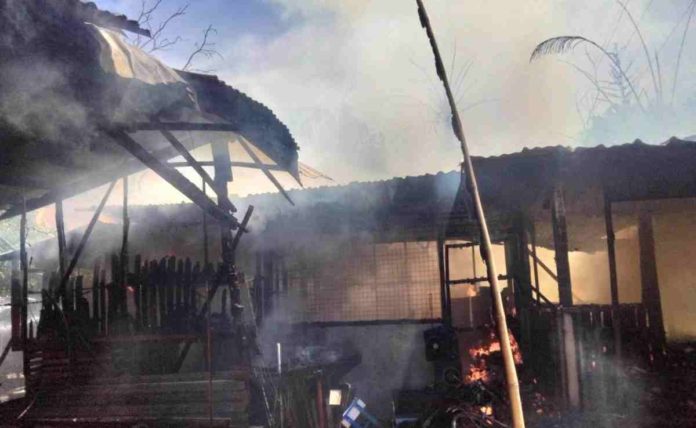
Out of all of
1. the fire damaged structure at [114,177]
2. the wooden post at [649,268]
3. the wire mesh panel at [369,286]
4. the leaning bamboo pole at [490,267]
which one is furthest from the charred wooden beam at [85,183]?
the wooden post at [649,268]

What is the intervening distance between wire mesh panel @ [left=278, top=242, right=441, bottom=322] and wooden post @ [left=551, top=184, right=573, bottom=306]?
2.91 meters

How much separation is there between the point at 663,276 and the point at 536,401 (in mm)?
8066

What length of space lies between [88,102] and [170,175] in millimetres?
1227

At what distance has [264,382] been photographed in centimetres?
692

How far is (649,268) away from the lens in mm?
13578

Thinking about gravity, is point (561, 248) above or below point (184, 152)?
below

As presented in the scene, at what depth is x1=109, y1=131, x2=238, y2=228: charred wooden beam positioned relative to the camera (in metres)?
5.38

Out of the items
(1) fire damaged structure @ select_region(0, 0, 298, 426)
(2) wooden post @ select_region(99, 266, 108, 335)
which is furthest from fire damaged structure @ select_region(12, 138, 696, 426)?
(2) wooden post @ select_region(99, 266, 108, 335)

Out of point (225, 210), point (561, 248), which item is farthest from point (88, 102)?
point (561, 248)

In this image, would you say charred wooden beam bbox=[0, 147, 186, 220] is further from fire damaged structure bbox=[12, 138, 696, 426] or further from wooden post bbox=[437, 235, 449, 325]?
wooden post bbox=[437, 235, 449, 325]

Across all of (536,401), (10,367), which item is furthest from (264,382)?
(10,367)

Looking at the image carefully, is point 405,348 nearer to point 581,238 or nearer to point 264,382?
point 264,382

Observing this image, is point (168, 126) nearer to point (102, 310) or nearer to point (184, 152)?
point (184, 152)

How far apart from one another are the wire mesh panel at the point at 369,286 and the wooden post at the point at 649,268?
6394 millimetres
